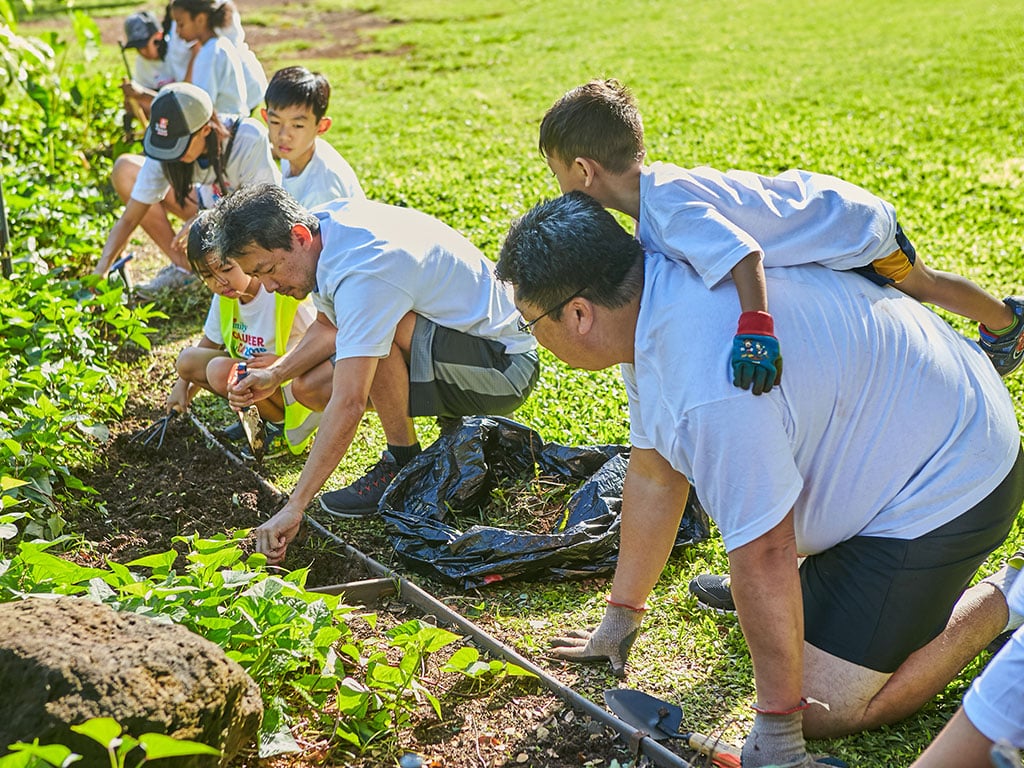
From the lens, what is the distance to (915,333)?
245 centimetres

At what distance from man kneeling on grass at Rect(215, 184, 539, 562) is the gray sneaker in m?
2.35

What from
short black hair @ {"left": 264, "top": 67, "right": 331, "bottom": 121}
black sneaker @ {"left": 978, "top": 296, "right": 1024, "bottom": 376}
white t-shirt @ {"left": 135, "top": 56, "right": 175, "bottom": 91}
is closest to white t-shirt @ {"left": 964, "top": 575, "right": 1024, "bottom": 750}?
black sneaker @ {"left": 978, "top": 296, "right": 1024, "bottom": 376}

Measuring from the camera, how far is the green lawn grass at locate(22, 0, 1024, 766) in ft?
10.1

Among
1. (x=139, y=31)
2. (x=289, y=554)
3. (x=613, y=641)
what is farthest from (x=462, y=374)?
(x=139, y=31)

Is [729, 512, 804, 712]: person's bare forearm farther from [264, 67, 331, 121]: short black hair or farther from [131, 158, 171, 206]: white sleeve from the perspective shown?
[131, 158, 171, 206]: white sleeve

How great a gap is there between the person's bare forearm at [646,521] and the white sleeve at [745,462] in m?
0.55

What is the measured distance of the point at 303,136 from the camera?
490 centimetres

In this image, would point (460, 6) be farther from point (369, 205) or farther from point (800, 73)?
point (369, 205)

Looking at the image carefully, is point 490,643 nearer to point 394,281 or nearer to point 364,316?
point 364,316

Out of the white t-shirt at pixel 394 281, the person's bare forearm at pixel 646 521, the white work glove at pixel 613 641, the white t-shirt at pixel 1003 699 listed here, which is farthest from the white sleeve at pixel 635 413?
the white t-shirt at pixel 1003 699

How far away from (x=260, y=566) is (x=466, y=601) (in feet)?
2.59

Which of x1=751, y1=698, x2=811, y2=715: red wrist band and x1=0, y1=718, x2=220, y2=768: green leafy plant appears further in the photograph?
x1=751, y1=698, x2=811, y2=715: red wrist band

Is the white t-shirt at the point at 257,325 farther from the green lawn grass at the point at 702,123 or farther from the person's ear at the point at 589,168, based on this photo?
the person's ear at the point at 589,168

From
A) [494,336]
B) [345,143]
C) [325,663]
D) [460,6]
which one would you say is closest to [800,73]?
[345,143]
